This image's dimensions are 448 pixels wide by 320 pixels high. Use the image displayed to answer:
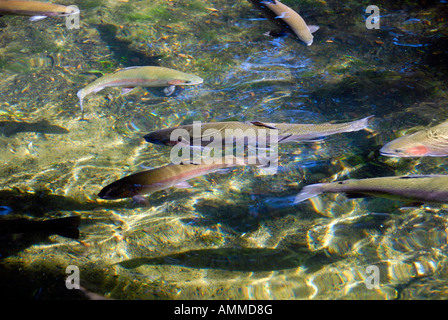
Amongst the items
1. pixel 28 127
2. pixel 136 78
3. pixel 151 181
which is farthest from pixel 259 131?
pixel 28 127

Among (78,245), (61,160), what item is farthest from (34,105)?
(78,245)

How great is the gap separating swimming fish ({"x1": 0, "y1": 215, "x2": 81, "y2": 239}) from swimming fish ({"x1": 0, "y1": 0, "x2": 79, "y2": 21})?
13.3ft

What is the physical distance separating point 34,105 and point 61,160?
1819 mm

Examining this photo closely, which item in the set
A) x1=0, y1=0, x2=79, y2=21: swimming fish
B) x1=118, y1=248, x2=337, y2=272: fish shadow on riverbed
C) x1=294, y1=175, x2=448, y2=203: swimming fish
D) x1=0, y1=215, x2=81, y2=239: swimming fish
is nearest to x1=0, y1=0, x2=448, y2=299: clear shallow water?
x1=118, y1=248, x2=337, y2=272: fish shadow on riverbed

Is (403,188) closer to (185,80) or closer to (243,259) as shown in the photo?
(243,259)

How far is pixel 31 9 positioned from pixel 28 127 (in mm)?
2223

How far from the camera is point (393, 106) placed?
464 cm

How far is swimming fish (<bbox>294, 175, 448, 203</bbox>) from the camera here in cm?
250

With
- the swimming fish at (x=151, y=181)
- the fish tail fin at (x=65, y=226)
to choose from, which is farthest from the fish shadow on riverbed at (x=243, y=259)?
the swimming fish at (x=151, y=181)

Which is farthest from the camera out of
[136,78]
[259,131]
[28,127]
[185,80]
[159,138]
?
[28,127]

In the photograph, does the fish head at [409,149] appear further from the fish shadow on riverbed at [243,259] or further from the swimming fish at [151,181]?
the swimming fish at [151,181]

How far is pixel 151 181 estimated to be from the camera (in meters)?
3.06

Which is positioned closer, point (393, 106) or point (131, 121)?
point (393, 106)
